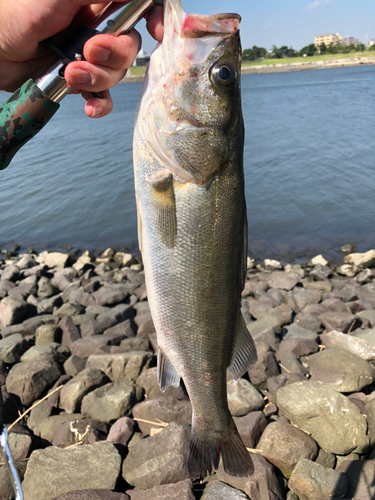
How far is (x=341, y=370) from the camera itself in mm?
4957

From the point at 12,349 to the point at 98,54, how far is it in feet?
14.9

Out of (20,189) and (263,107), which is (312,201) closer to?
(20,189)

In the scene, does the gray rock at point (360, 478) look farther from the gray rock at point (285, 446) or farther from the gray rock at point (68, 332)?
the gray rock at point (68, 332)

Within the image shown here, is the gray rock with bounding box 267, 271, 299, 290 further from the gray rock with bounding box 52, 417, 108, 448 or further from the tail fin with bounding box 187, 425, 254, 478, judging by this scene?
the tail fin with bounding box 187, 425, 254, 478

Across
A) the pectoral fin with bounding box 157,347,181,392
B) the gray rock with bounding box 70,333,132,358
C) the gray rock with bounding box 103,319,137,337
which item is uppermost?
the pectoral fin with bounding box 157,347,181,392

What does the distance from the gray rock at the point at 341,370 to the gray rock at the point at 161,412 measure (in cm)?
174

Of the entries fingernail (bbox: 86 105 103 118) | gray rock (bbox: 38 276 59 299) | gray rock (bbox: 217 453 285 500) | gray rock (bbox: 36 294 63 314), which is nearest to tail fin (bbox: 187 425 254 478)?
gray rock (bbox: 217 453 285 500)

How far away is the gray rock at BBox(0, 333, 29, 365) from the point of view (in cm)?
559

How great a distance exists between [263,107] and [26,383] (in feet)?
108

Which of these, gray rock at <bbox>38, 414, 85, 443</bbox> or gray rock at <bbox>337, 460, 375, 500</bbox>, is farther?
gray rock at <bbox>38, 414, 85, 443</bbox>

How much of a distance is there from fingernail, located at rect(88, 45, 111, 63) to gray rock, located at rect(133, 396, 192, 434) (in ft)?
11.5

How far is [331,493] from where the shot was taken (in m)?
3.52

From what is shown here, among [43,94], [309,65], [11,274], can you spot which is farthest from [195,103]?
[309,65]

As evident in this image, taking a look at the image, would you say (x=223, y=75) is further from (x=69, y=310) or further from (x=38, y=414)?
(x=69, y=310)
